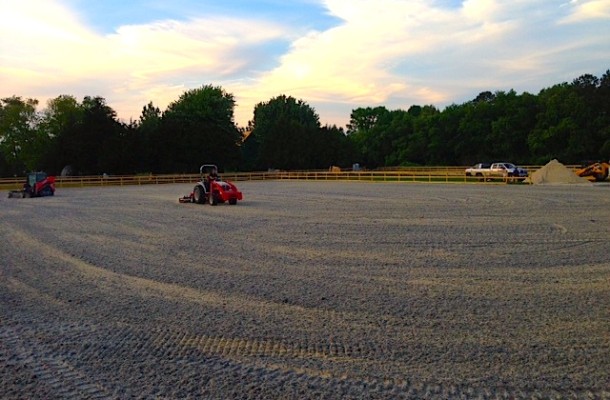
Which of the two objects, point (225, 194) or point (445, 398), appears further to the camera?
point (225, 194)

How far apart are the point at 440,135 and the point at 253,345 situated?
74.6 metres

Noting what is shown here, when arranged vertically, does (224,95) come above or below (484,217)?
above

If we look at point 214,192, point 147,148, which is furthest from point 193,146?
point 214,192

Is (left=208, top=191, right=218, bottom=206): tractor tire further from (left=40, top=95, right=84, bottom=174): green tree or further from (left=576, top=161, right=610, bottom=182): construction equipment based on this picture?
(left=40, top=95, right=84, bottom=174): green tree

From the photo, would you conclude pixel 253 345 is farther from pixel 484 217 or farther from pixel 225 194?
pixel 225 194

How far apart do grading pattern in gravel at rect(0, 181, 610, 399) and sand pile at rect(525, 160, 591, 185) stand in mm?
25203

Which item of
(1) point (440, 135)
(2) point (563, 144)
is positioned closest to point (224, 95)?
(1) point (440, 135)

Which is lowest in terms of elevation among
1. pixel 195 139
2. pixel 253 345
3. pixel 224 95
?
pixel 253 345

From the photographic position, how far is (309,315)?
651 centimetres

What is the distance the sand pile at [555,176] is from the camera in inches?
1433

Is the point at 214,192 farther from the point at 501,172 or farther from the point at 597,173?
the point at 597,173

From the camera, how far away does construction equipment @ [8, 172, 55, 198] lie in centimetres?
3269

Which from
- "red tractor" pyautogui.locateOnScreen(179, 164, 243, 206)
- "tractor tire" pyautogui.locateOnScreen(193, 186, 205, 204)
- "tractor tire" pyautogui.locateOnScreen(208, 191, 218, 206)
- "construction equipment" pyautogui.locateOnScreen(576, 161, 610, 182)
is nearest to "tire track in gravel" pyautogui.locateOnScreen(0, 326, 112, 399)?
"red tractor" pyautogui.locateOnScreen(179, 164, 243, 206)

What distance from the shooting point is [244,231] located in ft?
46.6
